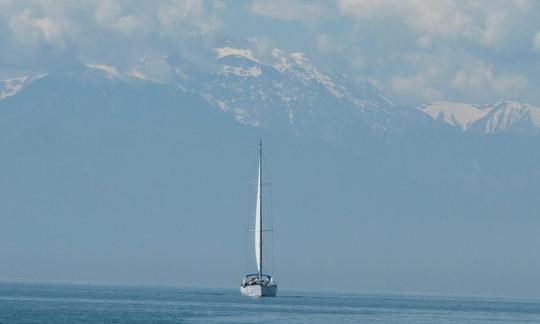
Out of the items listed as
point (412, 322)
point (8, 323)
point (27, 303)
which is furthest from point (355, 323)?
point (27, 303)

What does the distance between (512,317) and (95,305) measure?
4444 centimetres

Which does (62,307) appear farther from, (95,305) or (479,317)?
(479,317)

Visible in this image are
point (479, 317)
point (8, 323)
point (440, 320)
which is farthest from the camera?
point (479, 317)

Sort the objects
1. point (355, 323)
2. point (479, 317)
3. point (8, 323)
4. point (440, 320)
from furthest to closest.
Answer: point (479, 317), point (440, 320), point (355, 323), point (8, 323)

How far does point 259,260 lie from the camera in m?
200

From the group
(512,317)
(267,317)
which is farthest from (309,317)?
(512,317)

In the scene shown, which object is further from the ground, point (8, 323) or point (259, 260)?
point (259, 260)

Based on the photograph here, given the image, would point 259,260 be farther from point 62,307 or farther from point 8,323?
point 8,323

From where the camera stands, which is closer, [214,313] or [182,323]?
[182,323]

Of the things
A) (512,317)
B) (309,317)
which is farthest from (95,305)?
(512,317)

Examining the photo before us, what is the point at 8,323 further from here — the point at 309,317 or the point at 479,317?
the point at 479,317

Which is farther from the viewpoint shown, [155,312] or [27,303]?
[27,303]

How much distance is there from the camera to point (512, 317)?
19925 centimetres

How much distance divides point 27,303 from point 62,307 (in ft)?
38.0
